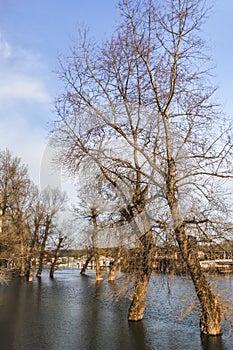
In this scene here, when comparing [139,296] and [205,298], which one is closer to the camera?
[205,298]

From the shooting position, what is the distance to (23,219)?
83.1 ft

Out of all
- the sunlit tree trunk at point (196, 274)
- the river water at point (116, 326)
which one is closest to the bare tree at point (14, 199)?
the river water at point (116, 326)

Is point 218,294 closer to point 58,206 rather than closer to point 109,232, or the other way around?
point 109,232

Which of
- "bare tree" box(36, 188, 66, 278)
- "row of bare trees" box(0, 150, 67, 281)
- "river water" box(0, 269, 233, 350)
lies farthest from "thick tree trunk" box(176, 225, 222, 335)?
"bare tree" box(36, 188, 66, 278)

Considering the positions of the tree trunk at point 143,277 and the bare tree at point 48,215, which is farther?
the bare tree at point 48,215

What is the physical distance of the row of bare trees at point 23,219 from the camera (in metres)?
16.4

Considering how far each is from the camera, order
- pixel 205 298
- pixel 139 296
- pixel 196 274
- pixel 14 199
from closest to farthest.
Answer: pixel 205 298 → pixel 196 274 → pixel 139 296 → pixel 14 199

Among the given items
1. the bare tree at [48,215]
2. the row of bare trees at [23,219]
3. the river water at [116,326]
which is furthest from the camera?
the bare tree at [48,215]

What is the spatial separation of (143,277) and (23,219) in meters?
17.0

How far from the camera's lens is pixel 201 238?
856cm

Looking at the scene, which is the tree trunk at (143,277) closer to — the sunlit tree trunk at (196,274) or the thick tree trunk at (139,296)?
the thick tree trunk at (139,296)

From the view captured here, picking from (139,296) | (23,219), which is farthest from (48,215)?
(139,296)

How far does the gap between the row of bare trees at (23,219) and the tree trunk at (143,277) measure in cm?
688

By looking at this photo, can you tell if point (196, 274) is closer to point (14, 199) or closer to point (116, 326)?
point (116, 326)
